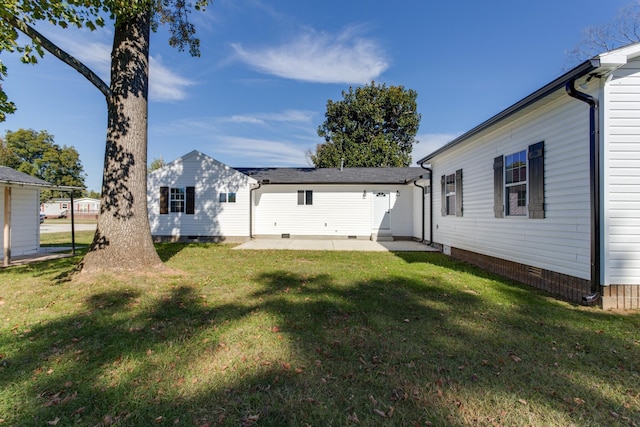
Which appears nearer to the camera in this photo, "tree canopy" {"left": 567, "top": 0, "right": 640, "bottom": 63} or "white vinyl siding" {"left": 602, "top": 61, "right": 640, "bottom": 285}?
"white vinyl siding" {"left": 602, "top": 61, "right": 640, "bottom": 285}

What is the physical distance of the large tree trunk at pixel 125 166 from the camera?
18.7 feet

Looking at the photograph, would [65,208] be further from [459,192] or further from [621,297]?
[621,297]

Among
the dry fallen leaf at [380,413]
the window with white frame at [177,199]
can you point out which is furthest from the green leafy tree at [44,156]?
the dry fallen leaf at [380,413]

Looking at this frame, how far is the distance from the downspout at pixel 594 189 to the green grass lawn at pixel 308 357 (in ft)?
1.46

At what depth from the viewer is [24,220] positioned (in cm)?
930

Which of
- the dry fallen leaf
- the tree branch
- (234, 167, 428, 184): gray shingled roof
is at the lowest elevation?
the dry fallen leaf

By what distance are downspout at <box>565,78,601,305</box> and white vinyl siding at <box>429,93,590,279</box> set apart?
0.43 feet

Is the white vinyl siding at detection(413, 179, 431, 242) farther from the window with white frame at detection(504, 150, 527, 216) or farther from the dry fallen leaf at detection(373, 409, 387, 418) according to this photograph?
the dry fallen leaf at detection(373, 409, 387, 418)

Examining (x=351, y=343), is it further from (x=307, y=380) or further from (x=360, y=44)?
(x=360, y=44)

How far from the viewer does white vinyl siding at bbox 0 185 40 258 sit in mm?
8906

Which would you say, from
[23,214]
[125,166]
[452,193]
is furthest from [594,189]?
[23,214]

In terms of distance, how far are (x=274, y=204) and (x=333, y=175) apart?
11.3 feet

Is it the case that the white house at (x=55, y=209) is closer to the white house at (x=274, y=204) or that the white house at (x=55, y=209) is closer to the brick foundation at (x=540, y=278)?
the white house at (x=274, y=204)

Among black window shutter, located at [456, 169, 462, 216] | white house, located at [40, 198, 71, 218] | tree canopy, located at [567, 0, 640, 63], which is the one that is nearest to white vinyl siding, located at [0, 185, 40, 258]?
black window shutter, located at [456, 169, 462, 216]
